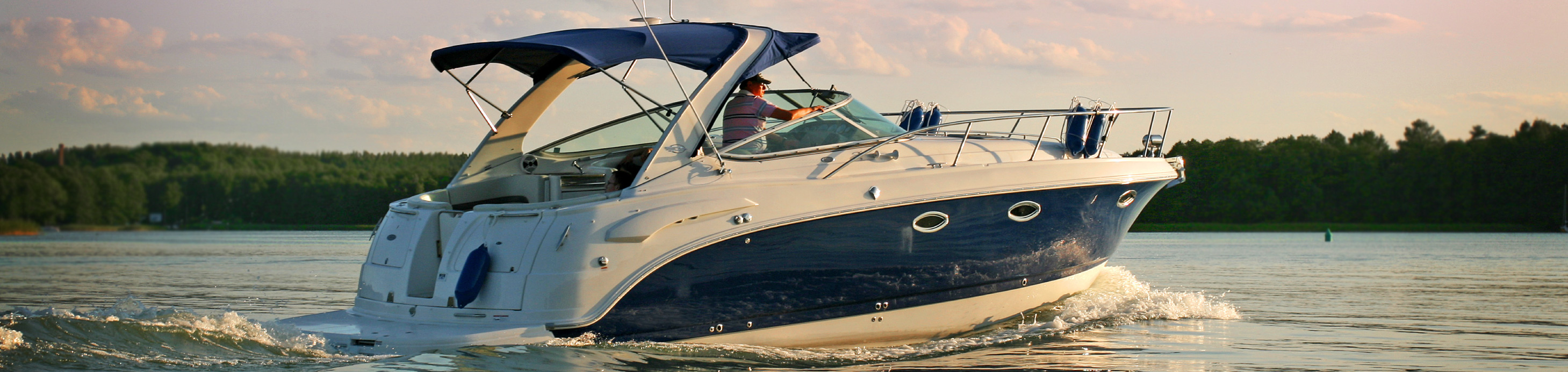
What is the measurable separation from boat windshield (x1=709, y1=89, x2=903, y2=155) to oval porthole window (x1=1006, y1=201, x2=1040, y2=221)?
2.81 feet

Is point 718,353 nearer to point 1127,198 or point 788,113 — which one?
point 788,113

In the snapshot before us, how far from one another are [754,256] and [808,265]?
0.35m

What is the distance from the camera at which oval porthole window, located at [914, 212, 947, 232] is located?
6312 mm

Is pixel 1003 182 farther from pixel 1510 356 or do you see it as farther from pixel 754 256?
pixel 1510 356

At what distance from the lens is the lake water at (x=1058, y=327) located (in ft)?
17.4

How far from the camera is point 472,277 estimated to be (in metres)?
5.58

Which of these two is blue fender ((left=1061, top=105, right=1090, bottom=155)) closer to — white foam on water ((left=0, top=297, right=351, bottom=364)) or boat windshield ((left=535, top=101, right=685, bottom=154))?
boat windshield ((left=535, top=101, right=685, bottom=154))

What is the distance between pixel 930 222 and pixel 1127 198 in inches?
83.9

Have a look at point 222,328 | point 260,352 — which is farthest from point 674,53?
point 222,328

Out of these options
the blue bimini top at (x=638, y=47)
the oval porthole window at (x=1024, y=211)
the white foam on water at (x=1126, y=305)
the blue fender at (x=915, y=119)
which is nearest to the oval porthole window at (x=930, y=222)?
the oval porthole window at (x=1024, y=211)

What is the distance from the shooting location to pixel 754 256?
586 cm

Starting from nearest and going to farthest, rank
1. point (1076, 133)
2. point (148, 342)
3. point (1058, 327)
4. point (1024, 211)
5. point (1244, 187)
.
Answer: point (148, 342), point (1024, 211), point (1076, 133), point (1058, 327), point (1244, 187)

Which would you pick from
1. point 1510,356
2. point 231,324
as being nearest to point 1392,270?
point 1510,356

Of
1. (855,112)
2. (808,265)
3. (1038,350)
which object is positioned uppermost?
(855,112)
